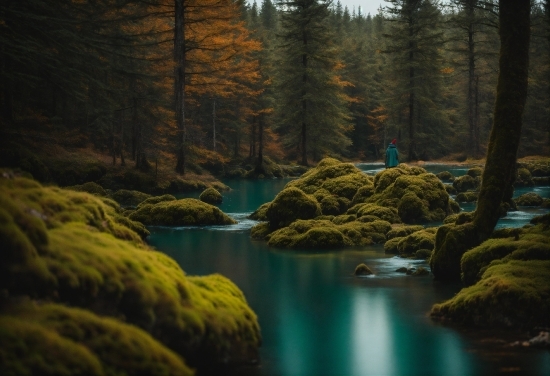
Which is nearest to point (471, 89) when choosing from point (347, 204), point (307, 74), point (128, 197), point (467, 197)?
point (307, 74)

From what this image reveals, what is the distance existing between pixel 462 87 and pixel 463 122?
206 inches

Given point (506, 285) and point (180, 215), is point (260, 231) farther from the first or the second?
point (506, 285)

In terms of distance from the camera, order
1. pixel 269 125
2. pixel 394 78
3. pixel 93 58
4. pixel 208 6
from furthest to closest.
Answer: pixel 269 125
pixel 394 78
pixel 208 6
pixel 93 58

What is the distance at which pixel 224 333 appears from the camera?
614 centimetres

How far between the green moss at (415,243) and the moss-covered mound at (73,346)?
11.6 m

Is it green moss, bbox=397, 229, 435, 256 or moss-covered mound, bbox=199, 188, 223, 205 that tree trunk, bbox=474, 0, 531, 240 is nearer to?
green moss, bbox=397, 229, 435, 256

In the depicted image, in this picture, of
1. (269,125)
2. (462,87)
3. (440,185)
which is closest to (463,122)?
(462,87)

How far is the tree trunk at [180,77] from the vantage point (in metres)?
32.6

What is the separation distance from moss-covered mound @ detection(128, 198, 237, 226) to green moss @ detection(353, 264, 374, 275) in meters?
8.94

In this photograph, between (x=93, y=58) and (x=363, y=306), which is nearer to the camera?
(x=363, y=306)

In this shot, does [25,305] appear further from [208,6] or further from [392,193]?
[208,6]

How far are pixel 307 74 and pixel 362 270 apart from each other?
3611 centimetres

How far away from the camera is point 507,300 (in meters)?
8.89

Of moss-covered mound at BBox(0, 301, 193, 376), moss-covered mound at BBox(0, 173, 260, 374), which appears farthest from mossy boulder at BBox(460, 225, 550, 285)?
moss-covered mound at BBox(0, 301, 193, 376)
